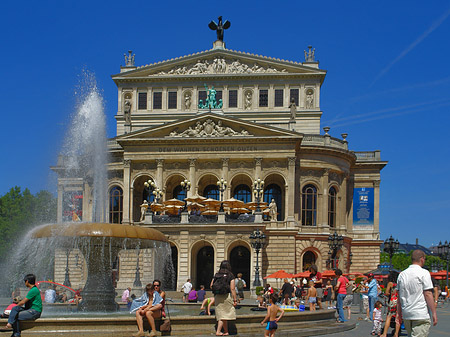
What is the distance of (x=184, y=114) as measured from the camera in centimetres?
6234

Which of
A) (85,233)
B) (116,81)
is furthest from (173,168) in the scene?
(85,233)

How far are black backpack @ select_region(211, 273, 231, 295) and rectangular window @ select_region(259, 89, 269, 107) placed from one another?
1870 inches

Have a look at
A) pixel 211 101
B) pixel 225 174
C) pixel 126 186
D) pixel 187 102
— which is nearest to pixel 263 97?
pixel 211 101

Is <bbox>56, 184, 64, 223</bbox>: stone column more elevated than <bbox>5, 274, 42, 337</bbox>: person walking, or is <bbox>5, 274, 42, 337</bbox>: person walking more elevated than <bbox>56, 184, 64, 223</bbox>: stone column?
<bbox>56, 184, 64, 223</bbox>: stone column

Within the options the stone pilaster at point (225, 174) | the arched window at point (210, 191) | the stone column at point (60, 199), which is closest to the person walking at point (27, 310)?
the stone pilaster at point (225, 174)

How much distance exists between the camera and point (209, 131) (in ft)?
180

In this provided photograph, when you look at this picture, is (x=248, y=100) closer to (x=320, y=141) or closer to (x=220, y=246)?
(x=320, y=141)

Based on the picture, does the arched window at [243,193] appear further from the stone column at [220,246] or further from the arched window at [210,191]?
the stone column at [220,246]

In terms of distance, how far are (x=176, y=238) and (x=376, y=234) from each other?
22440mm

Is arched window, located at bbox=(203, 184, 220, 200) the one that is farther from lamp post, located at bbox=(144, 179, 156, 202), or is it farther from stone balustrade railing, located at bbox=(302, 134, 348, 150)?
stone balustrade railing, located at bbox=(302, 134, 348, 150)

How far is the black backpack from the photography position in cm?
1562

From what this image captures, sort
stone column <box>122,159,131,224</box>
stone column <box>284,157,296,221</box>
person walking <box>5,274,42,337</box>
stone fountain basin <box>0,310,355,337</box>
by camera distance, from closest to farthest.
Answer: person walking <box>5,274,42,337</box>
stone fountain basin <box>0,310,355,337</box>
stone column <box>284,157,296,221</box>
stone column <box>122,159,131,224</box>

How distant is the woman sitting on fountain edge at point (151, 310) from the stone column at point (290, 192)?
125 feet

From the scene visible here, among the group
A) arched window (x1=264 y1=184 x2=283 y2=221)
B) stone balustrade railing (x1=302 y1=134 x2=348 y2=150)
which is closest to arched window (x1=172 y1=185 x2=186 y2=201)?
arched window (x1=264 y1=184 x2=283 y2=221)
